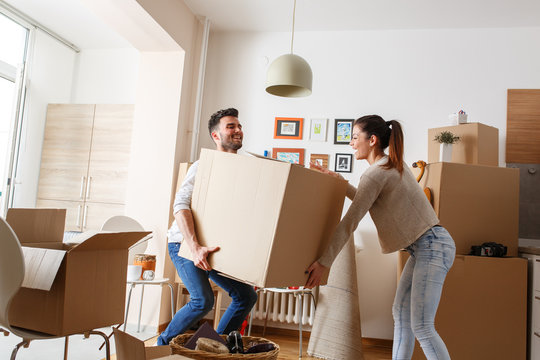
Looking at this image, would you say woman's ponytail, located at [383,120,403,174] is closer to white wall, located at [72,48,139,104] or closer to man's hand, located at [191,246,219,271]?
man's hand, located at [191,246,219,271]

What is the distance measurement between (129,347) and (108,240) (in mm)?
512

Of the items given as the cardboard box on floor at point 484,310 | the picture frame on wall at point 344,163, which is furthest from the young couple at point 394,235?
the picture frame on wall at point 344,163

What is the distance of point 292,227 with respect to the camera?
1.45 m

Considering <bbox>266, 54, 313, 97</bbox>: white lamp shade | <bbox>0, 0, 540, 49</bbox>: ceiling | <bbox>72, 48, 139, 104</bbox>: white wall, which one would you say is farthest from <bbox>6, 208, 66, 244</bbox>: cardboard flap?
<bbox>72, 48, 139, 104</bbox>: white wall

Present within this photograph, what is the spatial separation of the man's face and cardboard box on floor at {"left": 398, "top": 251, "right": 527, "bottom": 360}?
170 cm

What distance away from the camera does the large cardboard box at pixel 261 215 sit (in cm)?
140

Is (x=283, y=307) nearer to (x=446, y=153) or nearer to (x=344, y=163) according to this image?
(x=344, y=163)

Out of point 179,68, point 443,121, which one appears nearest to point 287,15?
point 179,68

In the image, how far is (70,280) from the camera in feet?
5.03

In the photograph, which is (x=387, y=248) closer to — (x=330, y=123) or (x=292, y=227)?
(x=292, y=227)

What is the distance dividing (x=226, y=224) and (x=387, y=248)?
0.79 metres

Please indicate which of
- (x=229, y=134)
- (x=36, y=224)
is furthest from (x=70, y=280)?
(x=229, y=134)

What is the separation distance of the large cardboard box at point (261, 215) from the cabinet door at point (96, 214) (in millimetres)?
2468

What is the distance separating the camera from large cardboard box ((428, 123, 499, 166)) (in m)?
3.13
